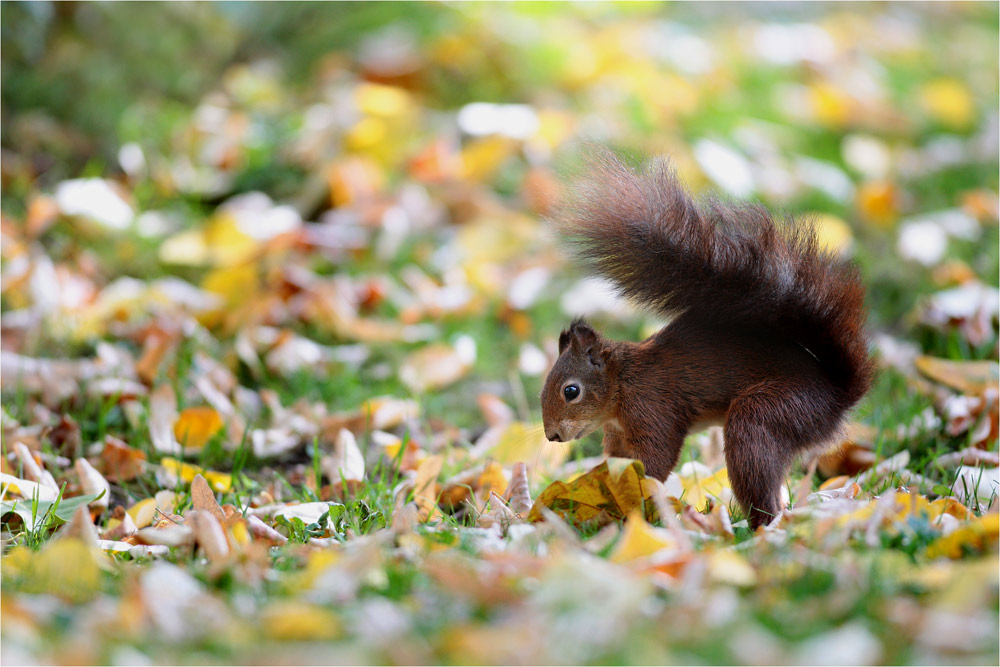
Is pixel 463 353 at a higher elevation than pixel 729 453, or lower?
lower

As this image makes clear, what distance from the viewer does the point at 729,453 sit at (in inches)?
66.7

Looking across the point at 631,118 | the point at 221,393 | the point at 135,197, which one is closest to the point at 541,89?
the point at 631,118

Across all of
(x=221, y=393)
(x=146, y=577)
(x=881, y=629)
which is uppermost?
(x=881, y=629)

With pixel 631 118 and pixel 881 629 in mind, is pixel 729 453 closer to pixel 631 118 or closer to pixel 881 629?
pixel 881 629

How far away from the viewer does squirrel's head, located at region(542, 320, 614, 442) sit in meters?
1.92

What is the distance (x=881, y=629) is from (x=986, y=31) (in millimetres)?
5584

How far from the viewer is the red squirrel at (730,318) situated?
67.4 inches

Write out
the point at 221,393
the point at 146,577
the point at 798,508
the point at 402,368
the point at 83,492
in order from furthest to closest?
the point at 402,368, the point at 221,393, the point at 83,492, the point at 798,508, the point at 146,577

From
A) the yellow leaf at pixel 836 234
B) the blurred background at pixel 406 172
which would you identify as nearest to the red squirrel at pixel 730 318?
the blurred background at pixel 406 172

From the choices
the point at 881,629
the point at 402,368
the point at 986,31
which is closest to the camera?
the point at 881,629

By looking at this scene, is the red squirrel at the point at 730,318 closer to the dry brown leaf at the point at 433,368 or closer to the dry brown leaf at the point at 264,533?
the dry brown leaf at the point at 264,533

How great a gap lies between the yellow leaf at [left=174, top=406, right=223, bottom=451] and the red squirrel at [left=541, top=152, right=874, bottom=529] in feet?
3.14

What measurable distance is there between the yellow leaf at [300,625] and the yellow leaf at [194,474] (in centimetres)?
93

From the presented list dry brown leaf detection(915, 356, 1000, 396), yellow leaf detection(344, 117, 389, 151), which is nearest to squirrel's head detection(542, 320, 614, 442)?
dry brown leaf detection(915, 356, 1000, 396)
